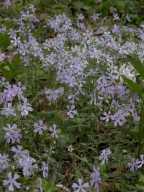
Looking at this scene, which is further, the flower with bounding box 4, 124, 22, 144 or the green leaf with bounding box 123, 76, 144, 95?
the green leaf with bounding box 123, 76, 144, 95

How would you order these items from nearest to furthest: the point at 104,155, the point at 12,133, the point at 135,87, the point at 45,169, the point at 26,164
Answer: the point at 26,164
the point at 45,169
the point at 12,133
the point at 104,155
the point at 135,87

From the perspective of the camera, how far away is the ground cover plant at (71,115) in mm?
3311

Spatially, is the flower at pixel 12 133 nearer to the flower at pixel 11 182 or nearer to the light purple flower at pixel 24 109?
the light purple flower at pixel 24 109

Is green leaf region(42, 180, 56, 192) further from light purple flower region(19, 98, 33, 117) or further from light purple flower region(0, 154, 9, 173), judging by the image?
light purple flower region(19, 98, 33, 117)

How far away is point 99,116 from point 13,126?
0.81 meters

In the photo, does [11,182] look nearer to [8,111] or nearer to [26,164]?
[26,164]

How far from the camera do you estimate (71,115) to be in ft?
12.3

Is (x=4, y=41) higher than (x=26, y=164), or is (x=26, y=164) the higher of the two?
(x=4, y=41)

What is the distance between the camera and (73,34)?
495 cm

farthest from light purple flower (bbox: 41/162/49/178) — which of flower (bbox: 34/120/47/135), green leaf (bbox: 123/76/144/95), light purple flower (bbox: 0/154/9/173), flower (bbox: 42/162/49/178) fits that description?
green leaf (bbox: 123/76/144/95)

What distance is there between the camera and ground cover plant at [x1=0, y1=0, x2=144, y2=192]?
3.31 metres

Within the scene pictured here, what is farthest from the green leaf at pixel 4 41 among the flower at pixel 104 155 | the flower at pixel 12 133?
the flower at pixel 104 155

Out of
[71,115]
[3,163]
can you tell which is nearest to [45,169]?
[3,163]

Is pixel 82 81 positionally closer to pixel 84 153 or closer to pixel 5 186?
pixel 84 153
